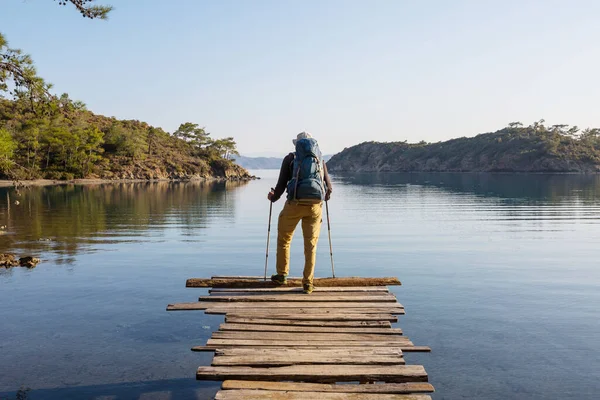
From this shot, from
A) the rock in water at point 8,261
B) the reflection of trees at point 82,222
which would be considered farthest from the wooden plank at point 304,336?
the reflection of trees at point 82,222

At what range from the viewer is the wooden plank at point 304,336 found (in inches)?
276

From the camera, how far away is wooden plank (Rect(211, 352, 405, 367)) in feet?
19.9

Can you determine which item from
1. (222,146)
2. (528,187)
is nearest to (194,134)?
(222,146)

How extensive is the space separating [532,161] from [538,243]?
Result: 164 meters

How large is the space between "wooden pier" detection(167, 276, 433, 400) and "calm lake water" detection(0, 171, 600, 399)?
4.83ft

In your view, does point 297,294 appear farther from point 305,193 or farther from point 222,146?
point 222,146

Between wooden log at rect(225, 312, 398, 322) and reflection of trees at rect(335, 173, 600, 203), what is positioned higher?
reflection of trees at rect(335, 173, 600, 203)

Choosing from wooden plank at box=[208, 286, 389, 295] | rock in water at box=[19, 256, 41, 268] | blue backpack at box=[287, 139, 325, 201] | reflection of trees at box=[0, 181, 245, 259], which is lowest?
rock in water at box=[19, 256, 41, 268]

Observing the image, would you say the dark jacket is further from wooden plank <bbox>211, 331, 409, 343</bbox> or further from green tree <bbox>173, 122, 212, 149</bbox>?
green tree <bbox>173, 122, 212, 149</bbox>

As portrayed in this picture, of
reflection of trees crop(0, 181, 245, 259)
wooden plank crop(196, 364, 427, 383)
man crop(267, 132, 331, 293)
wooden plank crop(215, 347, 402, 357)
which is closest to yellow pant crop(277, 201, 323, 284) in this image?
man crop(267, 132, 331, 293)

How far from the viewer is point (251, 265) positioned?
1909 centimetres

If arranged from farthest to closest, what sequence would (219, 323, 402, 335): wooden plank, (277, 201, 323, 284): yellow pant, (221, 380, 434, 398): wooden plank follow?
1. (277, 201, 323, 284): yellow pant
2. (219, 323, 402, 335): wooden plank
3. (221, 380, 434, 398): wooden plank

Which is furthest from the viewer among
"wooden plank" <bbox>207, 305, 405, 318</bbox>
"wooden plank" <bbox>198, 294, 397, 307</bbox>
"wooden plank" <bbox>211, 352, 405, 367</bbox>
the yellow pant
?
the yellow pant

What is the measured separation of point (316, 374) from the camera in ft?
19.0
